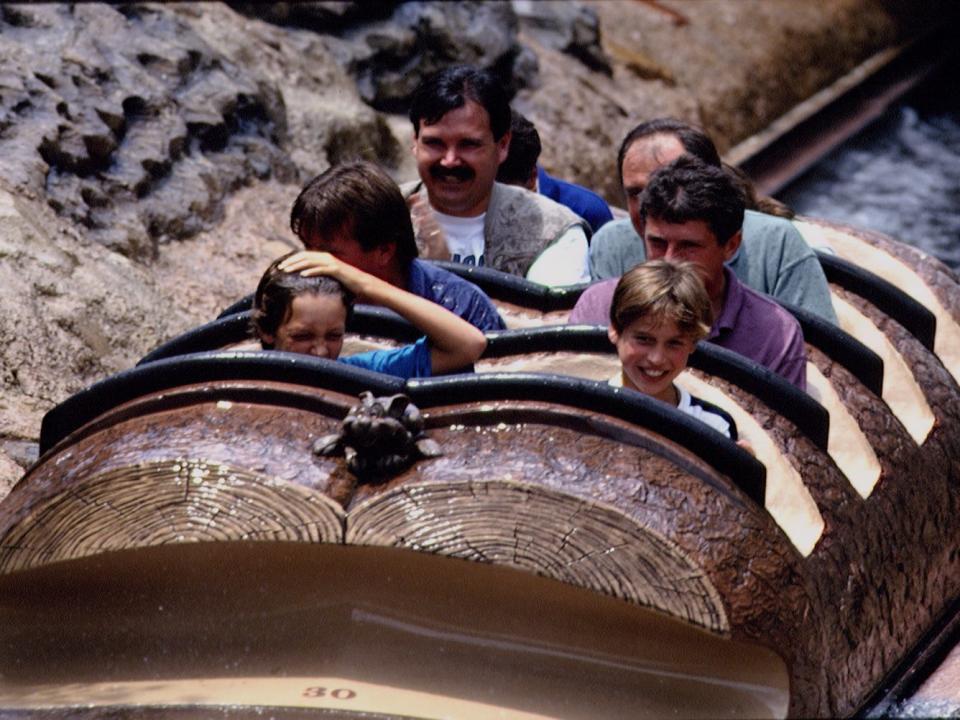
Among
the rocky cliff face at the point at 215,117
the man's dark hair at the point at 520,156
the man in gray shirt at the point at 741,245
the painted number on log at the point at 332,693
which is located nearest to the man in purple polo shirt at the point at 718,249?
the man in gray shirt at the point at 741,245

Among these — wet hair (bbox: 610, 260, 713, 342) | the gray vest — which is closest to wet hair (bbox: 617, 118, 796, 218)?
the gray vest

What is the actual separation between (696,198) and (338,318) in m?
0.67

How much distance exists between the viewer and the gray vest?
382 centimetres

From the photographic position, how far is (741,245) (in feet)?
11.6

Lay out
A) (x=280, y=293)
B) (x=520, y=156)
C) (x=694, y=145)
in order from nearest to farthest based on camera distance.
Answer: (x=280, y=293), (x=694, y=145), (x=520, y=156)

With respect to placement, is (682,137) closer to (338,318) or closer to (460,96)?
(460,96)

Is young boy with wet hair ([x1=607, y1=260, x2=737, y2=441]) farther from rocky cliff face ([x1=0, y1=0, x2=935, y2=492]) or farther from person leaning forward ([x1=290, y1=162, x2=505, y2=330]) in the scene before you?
rocky cliff face ([x1=0, y1=0, x2=935, y2=492])

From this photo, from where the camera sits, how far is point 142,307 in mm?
4859

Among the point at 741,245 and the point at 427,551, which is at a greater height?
the point at 741,245

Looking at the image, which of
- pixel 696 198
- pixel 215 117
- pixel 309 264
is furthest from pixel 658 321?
pixel 215 117

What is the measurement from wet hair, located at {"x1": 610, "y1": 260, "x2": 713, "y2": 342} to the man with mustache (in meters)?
0.90

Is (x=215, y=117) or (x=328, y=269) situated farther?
(x=215, y=117)

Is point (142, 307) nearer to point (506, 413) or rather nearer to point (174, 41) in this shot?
point (174, 41)

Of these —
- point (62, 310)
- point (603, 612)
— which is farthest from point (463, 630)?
point (62, 310)
